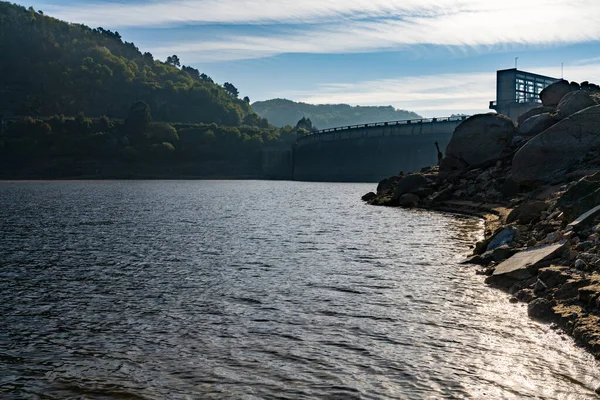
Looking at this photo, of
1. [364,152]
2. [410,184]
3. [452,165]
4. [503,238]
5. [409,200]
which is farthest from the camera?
[364,152]

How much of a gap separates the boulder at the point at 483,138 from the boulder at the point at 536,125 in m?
2.06

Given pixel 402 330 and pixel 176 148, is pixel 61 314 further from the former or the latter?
pixel 176 148

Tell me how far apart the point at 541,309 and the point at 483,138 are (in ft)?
139

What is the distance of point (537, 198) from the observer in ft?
122

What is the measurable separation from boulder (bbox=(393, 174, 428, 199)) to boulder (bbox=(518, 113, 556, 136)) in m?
11.7

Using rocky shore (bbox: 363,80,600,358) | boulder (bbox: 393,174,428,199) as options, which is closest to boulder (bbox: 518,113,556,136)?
rocky shore (bbox: 363,80,600,358)

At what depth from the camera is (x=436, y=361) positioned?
1259 cm

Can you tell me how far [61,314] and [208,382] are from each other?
7.19 metres

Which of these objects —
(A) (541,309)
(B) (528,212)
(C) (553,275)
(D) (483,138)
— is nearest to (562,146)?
(B) (528,212)

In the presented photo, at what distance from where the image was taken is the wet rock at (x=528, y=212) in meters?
29.0

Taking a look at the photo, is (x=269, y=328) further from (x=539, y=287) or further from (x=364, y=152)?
(x=364, y=152)

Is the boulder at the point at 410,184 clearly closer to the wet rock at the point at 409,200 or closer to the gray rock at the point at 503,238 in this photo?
the wet rock at the point at 409,200

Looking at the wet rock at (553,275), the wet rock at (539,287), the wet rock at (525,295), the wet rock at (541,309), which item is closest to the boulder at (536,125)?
the wet rock at (553,275)

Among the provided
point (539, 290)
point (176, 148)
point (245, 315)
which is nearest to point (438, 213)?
point (539, 290)
